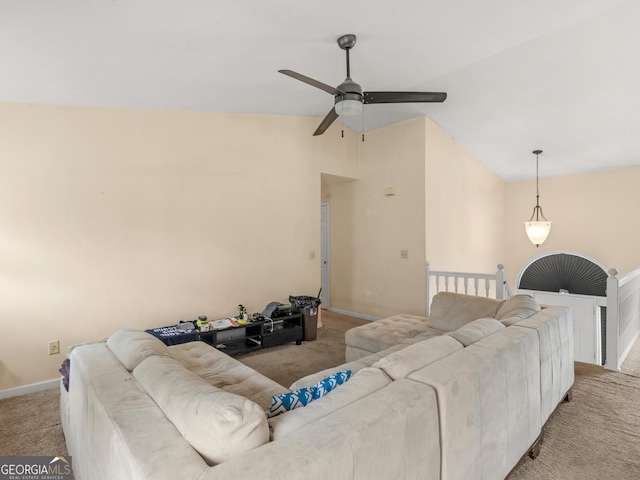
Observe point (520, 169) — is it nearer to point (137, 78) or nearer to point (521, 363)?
point (521, 363)

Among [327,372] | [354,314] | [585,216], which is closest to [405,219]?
[354,314]

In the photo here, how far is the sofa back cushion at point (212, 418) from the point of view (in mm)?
884

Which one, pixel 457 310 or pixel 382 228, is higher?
pixel 382 228

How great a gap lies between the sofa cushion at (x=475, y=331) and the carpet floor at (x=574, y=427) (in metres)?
0.73

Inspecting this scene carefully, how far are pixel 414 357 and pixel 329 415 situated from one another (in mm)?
546

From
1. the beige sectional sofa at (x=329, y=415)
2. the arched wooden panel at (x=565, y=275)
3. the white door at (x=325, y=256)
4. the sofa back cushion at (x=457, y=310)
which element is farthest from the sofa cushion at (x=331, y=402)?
the arched wooden panel at (x=565, y=275)

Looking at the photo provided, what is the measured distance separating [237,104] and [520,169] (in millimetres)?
4985

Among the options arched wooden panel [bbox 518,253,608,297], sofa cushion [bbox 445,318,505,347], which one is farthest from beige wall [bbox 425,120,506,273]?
→ sofa cushion [bbox 445,318,505,347]

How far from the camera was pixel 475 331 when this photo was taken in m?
1.81

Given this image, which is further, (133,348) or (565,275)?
(565,275)

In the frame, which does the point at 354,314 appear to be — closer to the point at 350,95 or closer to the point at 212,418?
the point at 350,95

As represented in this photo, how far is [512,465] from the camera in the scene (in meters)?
1.62

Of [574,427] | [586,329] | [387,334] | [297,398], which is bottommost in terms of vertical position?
[574,427]

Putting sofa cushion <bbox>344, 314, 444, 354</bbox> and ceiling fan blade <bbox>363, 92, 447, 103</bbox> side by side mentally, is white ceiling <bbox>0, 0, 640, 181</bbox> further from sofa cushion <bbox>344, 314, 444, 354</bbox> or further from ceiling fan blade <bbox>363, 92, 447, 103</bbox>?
sofa cushion <bbox>344, 314, 444, 354</bbox>
